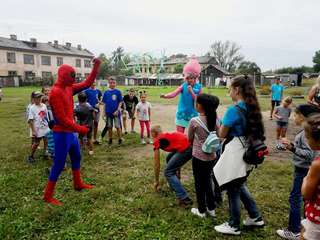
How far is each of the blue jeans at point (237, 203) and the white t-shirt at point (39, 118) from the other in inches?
176

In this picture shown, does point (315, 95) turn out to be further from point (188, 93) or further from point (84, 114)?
point (84, 114)

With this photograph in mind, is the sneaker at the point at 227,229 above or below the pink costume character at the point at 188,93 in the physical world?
below

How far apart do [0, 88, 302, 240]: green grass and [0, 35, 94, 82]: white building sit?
45084 millimetres

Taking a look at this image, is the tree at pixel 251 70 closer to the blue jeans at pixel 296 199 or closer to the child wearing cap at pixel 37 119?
the child wearing cap at pixel 37 119

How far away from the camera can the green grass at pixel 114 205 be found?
11.1ft

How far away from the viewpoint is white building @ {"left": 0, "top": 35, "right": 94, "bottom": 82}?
4841 cm

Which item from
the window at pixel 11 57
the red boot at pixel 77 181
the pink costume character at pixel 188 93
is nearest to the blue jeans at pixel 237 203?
the pink costume character at pixel 188 93

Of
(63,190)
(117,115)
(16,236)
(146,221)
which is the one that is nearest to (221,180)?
(146,221)

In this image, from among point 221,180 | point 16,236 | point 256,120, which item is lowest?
point 16,236

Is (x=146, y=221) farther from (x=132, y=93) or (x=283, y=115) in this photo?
(x=132, y=93)

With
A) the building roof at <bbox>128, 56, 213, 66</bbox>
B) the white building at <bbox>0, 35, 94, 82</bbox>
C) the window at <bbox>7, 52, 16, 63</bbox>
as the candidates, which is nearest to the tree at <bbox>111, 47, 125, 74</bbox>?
the building roof at <bbox>128, 56, 213, 66</bbox>

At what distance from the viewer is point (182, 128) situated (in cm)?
505

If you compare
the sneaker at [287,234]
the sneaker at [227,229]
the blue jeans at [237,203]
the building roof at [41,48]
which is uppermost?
the building roof at [41,48]

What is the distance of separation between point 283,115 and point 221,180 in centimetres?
490
